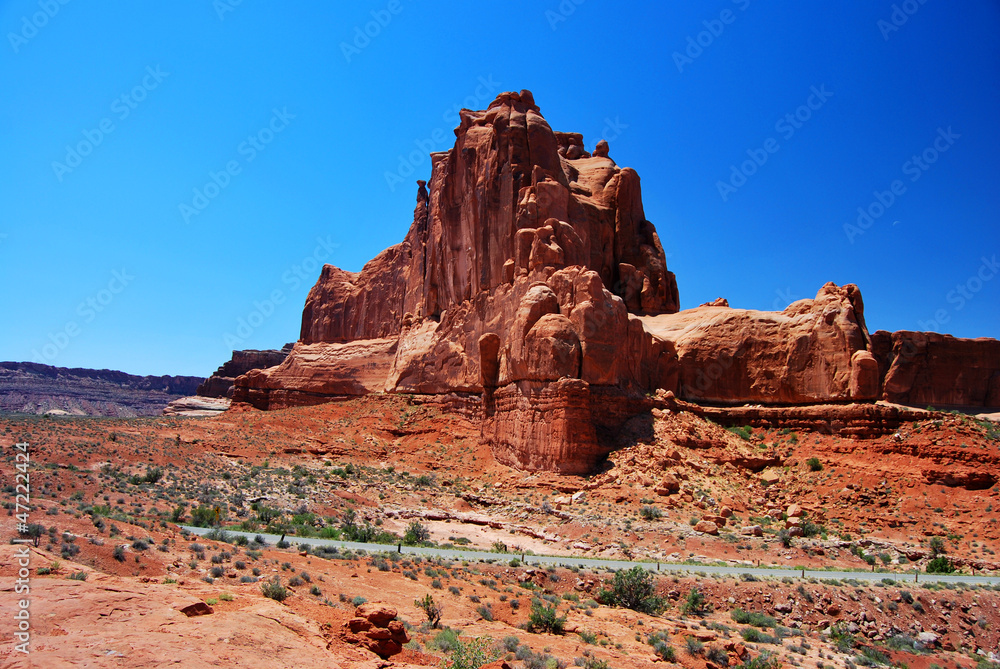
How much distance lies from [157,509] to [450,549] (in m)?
9.64

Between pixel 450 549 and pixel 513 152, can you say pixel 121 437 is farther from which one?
pixel 513 152

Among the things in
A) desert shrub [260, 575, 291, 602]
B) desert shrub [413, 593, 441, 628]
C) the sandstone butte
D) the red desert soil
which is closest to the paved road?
the red desert soil

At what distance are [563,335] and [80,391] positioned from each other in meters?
106

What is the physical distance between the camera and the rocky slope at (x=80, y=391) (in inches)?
4109

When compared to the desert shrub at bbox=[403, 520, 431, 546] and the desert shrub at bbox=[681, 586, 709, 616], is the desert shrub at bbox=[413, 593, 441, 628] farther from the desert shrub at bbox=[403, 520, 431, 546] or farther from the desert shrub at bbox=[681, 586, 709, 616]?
the desert shrub at bbox=[403, 520, 431, 546]

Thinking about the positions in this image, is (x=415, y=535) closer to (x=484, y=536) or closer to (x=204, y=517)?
(x=484, y=536)

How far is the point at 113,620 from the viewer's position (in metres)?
9.09

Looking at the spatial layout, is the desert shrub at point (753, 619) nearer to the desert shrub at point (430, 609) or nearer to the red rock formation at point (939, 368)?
the desert shrub at point (430, 609)

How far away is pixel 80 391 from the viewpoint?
112 metres

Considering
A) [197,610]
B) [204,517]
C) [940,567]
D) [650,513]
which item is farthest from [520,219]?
[197,610]

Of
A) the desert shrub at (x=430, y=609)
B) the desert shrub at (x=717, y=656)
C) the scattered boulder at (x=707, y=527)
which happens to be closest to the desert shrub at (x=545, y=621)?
the desert shrub at (x=430, y=609)

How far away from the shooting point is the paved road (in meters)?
20.4

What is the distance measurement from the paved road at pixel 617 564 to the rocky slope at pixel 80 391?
9717 cm

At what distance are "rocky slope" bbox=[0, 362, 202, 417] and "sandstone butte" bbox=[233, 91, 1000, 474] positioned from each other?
59035mm
